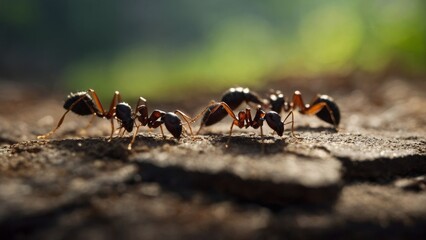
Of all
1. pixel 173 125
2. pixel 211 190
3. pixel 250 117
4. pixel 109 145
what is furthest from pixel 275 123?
pixel 211 190

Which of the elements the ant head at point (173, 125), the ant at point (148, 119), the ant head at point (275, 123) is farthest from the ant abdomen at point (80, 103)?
the ant head at point (275, 123)

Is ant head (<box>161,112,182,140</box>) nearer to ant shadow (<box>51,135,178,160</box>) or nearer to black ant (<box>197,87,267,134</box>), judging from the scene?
ant shadow (<box>51,135,178,160</box>)

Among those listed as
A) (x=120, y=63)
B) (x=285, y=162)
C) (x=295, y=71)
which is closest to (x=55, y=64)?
(x=120, y=63)

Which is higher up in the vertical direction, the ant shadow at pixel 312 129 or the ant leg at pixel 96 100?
the ant leg at pixel 96 100

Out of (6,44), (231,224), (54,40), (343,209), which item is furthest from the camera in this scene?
(54,40)

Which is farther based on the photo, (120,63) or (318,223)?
(120,63)

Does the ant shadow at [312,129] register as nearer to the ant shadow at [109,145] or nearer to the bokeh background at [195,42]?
the ant shadow at [109,145]

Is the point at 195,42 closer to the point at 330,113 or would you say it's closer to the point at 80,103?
the point at 330,113

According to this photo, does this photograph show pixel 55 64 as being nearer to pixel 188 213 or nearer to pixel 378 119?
pixel 378 119
